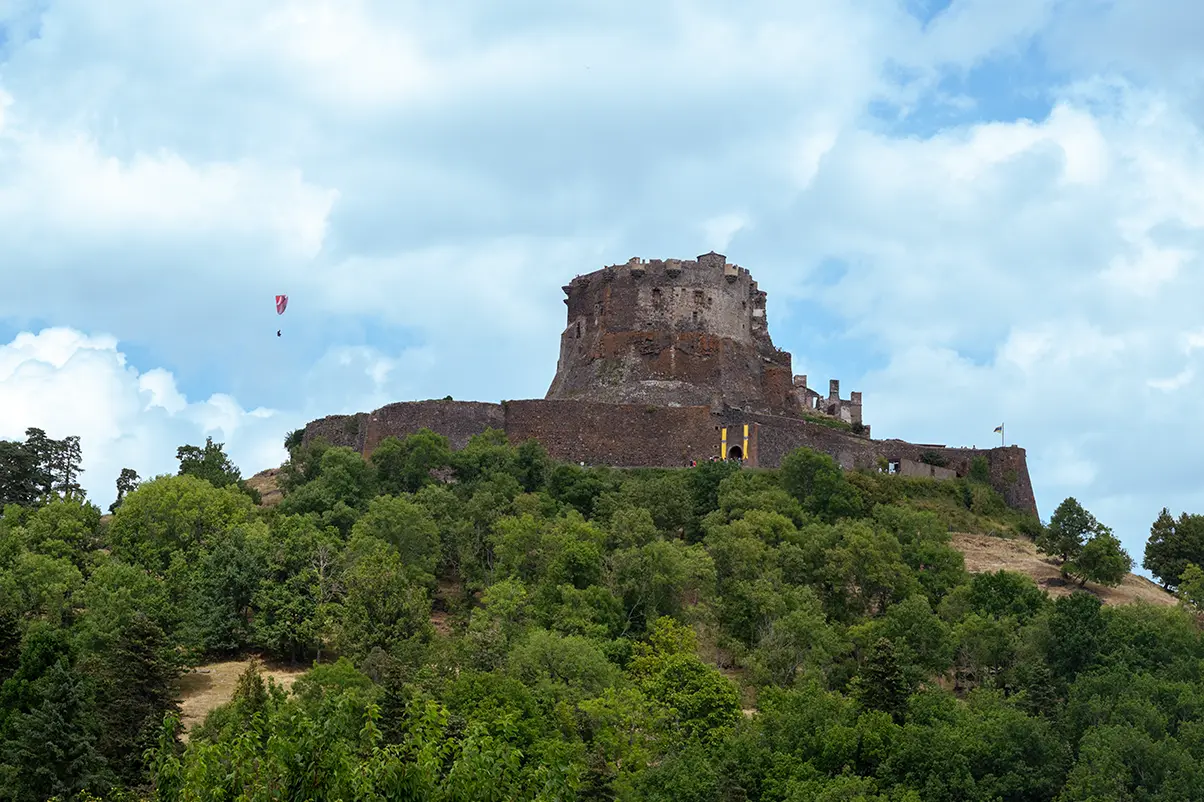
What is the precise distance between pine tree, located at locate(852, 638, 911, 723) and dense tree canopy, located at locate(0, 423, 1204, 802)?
0.34 ft

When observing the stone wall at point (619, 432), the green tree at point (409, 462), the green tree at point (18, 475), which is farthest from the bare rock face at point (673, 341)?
the green tree at point (18, 475)

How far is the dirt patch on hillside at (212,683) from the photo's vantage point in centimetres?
5075

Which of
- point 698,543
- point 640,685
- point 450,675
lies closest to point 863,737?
point 640,685

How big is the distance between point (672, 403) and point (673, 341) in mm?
3685

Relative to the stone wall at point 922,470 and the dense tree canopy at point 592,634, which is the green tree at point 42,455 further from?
the stone wall at point 922,470

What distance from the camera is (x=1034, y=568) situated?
6925cm

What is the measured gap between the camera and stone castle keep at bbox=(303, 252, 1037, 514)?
252ft

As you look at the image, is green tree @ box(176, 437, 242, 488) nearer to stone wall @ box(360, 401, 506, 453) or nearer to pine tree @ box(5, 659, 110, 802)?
stone wall @ box(360, 401, 506, 453)

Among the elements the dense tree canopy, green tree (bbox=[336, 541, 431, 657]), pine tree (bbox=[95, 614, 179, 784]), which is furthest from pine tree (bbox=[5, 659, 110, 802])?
green tree (bbox=[336, 541, 431, 657])

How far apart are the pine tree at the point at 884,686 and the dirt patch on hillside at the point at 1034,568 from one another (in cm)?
1764

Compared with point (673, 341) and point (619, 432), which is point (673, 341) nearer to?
point (673, 341)

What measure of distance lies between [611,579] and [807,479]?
642 inches

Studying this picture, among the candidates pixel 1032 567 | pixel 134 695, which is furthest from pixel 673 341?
pixel 134 695

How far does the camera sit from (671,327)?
271ft
